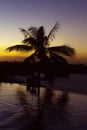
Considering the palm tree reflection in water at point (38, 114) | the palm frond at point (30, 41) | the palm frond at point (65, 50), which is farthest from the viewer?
the palm frond at point (30, 41)

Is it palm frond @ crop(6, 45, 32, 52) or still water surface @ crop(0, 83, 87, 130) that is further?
palm frond @ crop(6, 45, 32, 52)

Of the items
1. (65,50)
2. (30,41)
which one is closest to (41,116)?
(65,50)

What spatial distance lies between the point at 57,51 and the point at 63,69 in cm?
160

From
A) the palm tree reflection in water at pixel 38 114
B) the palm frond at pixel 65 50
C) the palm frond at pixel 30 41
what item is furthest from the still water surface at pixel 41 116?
the palm frond at pixel 30 41

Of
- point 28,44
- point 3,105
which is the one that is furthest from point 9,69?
point 3,105

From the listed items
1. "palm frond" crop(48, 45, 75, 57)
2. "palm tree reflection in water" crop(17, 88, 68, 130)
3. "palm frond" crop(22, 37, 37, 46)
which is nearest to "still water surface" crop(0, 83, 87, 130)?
"palm tree reflection in water" crop(17, 88, 68, 130)

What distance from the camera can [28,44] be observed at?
2844cm

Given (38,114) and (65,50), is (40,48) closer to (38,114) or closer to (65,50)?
(65,50)

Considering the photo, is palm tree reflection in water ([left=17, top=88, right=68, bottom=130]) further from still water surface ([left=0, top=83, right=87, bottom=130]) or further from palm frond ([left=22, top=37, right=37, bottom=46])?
palm frond ([left=22, top=37, right=37, bottom=46])

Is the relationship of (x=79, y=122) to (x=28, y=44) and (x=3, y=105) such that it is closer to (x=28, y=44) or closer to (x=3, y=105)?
(x=3, y=105)

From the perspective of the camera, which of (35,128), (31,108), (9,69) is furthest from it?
(9,69)

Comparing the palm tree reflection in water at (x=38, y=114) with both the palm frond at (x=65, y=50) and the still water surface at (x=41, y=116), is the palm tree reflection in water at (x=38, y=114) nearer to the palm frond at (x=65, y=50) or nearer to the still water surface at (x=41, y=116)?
the still water surface at (x=41, y=116)

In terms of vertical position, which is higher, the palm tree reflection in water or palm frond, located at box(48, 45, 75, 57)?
palm frond, located at box(48, 45, 75, 57)

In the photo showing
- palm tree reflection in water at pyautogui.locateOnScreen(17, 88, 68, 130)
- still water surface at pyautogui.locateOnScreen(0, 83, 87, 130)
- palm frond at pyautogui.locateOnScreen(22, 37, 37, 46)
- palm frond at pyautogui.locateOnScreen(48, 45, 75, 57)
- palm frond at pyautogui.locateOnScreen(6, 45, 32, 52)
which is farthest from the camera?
palm frond at pyautogui.locateOnScreen(22, 37, 37, 46)
